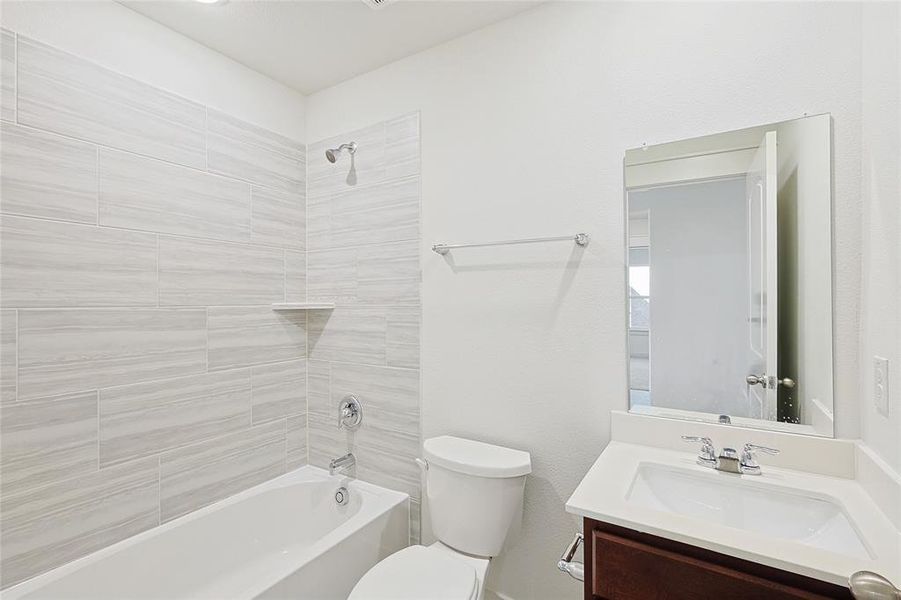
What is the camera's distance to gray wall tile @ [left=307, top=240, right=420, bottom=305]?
2127mm

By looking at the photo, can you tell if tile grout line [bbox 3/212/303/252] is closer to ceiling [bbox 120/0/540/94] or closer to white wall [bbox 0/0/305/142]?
white wall [bbox 0/0/305/142]

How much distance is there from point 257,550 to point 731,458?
6.64ft

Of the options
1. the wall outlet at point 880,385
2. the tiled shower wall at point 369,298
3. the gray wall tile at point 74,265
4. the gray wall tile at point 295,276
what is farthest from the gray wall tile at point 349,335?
the wall outlet at point 880,385

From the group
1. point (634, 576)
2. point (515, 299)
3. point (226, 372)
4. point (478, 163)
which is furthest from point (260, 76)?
point (634, 576)

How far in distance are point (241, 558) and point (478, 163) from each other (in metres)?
2.07

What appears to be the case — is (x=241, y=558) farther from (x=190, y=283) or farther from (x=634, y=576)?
(x=634, y=576)

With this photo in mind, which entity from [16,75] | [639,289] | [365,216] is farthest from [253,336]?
[639,289]

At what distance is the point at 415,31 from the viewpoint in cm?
194

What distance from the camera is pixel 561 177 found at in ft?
5.63

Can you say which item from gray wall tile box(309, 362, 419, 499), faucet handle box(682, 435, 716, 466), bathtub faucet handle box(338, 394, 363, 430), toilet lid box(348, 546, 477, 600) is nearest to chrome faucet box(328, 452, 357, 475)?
gray wall tile box(309, 362, 419, 499)

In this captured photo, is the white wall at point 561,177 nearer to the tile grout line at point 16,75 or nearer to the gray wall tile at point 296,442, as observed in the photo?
the gray wall tile at point 296,442

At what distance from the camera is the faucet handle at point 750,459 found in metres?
1.25

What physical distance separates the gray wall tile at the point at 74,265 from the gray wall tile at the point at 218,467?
706 millimetres

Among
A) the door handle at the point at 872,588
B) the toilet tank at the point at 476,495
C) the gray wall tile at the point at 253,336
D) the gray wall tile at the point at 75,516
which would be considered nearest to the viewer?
the door handle at the point at 872,588
